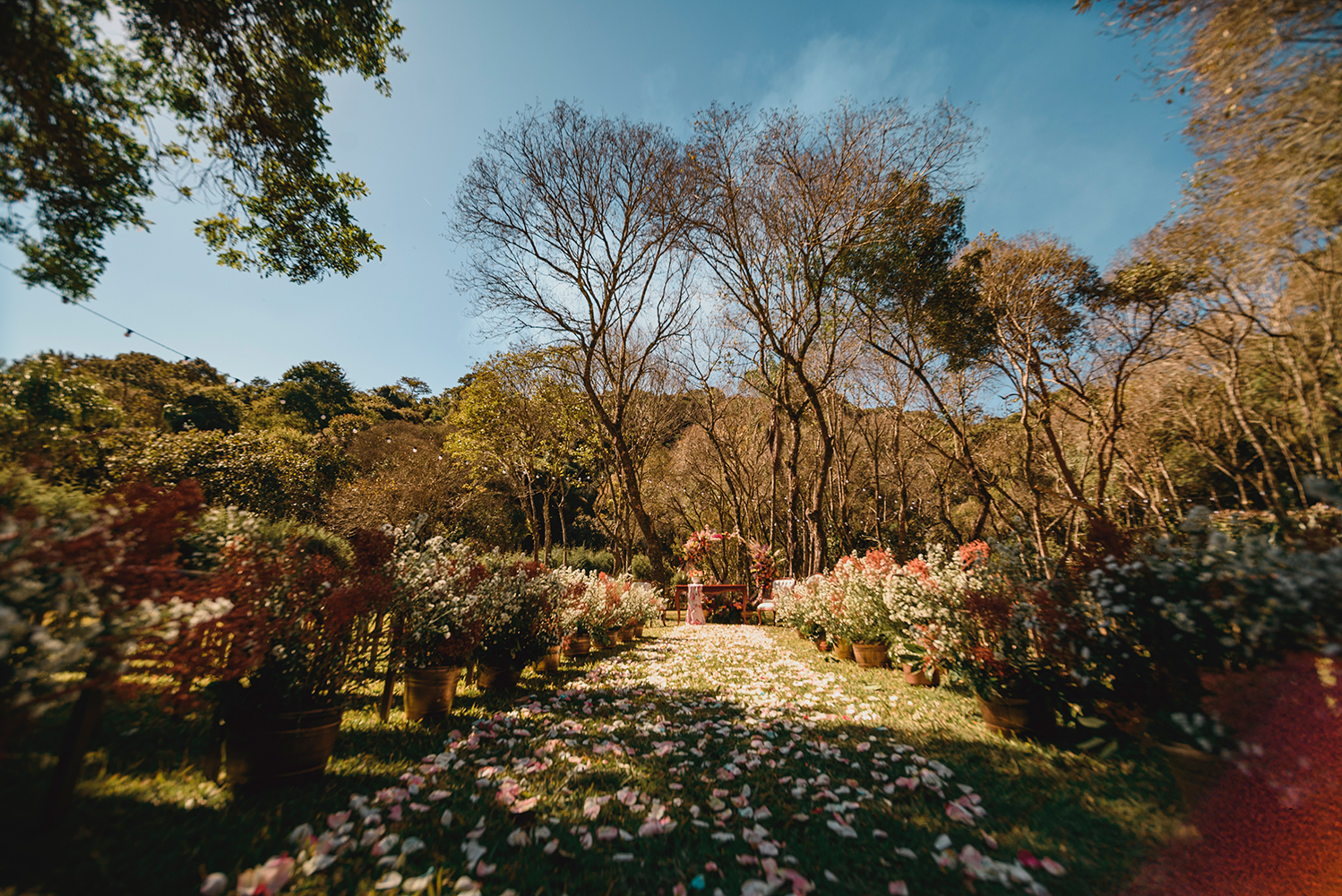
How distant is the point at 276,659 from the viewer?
274 centimetres

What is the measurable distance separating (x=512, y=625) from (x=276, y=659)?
2.78 meters

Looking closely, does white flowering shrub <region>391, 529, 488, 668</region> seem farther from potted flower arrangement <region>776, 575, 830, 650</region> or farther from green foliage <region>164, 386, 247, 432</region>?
green foliage <region>164, 386, 247, 432</region>

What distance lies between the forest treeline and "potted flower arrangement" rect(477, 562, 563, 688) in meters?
3.35

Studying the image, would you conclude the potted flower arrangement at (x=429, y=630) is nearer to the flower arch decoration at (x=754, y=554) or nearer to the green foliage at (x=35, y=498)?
the green foliage at (x=35, y=498)

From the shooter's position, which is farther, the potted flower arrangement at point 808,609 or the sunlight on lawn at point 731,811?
the potted flower arrangement at point 808,609

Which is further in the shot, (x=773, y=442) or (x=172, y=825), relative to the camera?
(x=773, y=442)

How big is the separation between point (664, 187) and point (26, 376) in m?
11.9

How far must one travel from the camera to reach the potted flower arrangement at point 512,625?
5113mm

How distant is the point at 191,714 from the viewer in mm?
3691

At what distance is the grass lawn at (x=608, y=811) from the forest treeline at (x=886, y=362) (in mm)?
1599

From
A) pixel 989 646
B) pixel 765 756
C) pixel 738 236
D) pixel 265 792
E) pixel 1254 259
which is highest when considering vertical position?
pixel 738 236

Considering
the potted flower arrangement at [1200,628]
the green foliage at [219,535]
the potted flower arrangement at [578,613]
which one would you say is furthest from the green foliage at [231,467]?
the potted flower arrangement at [1200,628]

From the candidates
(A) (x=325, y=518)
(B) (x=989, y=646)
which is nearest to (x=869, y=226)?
(B) (x=989, y=646)

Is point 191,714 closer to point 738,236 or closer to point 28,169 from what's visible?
point 28,169
